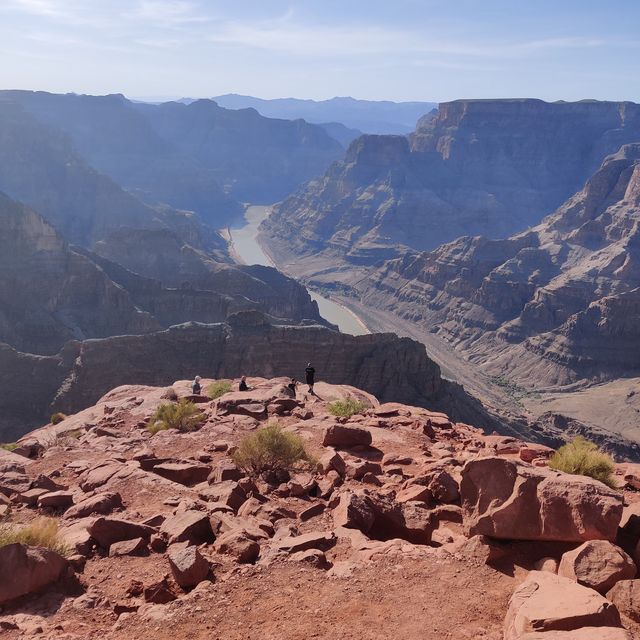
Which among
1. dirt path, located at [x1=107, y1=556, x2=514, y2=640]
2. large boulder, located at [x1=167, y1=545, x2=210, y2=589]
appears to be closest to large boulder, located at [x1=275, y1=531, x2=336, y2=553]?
dirt path, located at [x1=107, y1=556, x2=514, y2=640]

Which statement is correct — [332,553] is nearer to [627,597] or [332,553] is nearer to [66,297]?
[627,597]

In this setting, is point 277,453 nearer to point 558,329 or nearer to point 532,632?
point 532,632

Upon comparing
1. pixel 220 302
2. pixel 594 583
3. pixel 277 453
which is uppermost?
pixel 594 583

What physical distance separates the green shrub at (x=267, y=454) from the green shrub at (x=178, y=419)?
16.2 ft

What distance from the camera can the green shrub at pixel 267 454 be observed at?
14172 mm

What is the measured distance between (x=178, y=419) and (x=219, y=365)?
37.9 m

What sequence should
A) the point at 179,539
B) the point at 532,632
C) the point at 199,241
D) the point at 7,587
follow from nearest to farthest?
the point at 532,632, the point at 7,587, the point at 179,539, the point at 199,241

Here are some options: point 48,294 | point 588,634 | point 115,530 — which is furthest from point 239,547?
point 48,294

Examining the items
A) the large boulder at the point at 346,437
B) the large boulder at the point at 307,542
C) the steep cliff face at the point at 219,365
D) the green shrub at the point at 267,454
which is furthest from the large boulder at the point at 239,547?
the steep cliff face at the point at 219,365

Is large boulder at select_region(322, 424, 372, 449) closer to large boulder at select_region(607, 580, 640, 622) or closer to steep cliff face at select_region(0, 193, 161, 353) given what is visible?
large boulder at select_region(607, 580, 640, 622)

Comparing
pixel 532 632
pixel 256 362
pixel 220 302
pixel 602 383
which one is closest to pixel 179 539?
pixel 532 632

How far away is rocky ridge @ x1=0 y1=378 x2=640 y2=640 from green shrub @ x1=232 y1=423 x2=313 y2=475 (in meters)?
0.26

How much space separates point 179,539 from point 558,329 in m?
108

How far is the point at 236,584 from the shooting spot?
29.4 ft
